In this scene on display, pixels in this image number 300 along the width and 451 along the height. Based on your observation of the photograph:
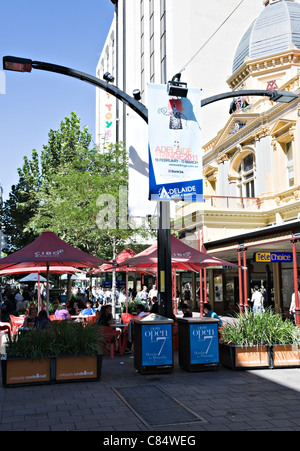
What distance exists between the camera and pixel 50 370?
309 inches

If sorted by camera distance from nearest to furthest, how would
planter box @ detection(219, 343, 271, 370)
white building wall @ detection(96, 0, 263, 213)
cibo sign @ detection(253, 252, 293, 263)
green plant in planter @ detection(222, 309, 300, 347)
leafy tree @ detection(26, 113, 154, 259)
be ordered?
planter box @ detection(219, 343, 271, 370) < green plant in planter @ detection(222, 309, 300, 347) < cibo sign @ detection(253, 252, 293, 263) < leafy tree @ detection(26, 113, 154, 259) < white building wall @ detection(96, 0, 263, 213)

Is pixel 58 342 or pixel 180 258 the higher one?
pixel 180 258

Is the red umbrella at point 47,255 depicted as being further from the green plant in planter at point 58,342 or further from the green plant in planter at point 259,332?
the green plant in planter at point 259,332

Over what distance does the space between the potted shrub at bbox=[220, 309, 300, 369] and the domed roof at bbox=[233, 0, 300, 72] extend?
23.2m

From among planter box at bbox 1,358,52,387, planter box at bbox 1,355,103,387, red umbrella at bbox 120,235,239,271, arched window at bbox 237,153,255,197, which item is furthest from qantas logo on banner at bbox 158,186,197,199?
arched window at bbox 237,153,255,197

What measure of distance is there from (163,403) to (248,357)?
118 inches

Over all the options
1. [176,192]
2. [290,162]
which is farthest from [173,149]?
[290,162]

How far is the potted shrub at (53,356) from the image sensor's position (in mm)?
7695

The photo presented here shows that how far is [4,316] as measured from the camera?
754 inches

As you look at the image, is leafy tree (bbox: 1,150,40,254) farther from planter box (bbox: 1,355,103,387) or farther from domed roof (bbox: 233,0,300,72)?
planter box (bbox: 1,355,103,387)

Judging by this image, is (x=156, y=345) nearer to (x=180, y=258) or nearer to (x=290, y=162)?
(x=180, y=258)

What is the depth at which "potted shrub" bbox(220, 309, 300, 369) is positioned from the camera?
8.98 meters

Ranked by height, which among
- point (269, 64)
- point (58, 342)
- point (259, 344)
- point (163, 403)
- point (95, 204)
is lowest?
point (163, 403)
